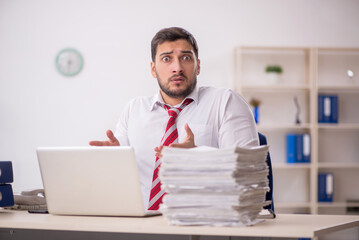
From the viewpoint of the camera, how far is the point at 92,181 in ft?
4.62

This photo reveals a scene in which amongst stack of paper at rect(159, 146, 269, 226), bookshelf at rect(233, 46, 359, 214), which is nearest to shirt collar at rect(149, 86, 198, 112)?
stack of paper at rect(159, 146, 269, 226)

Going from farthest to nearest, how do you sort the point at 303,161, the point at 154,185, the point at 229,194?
the point at 303,161, the point at 154,185, the point at 229,194

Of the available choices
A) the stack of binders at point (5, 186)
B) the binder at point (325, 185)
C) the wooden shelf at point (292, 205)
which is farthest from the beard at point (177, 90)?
the binder at point (325, 185)

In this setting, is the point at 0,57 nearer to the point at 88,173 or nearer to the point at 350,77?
the point at 350,77

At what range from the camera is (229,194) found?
48.7 inches

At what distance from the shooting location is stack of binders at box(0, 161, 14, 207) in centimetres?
163

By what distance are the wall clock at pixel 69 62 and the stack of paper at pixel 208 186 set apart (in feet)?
12.4

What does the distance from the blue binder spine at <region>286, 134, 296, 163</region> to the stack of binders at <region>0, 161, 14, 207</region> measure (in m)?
3.44

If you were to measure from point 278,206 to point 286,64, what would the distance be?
1.42 meters

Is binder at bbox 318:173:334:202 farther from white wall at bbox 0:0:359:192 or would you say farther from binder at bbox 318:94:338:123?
white wall at bbox 0:0:359:192

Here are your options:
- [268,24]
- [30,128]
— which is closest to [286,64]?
[268,24]

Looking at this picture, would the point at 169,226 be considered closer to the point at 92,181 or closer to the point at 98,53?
the point at 92,181

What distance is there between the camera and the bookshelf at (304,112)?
16.0 ft

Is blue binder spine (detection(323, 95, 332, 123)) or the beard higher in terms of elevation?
the beard
